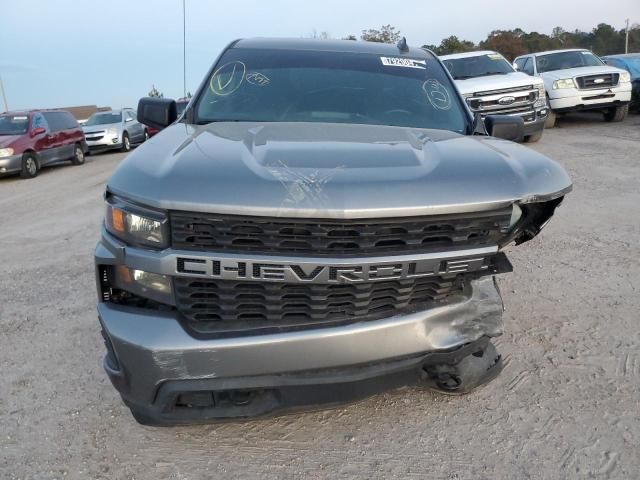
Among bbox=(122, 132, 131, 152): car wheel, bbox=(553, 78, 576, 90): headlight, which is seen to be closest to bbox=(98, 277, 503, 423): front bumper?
bbox=(553, 78, 576, 90): headlight

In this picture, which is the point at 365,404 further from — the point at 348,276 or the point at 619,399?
the point at 619,399

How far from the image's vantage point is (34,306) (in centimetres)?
431

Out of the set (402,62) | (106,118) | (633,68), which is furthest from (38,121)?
(633,68)

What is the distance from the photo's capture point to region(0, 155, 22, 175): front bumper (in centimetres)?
1251

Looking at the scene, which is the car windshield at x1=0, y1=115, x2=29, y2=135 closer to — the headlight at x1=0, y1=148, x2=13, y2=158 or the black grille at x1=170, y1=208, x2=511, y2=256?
the headlight at x1=0, y1=148, x2=13, y2=158

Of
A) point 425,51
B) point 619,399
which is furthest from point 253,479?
point 425,51

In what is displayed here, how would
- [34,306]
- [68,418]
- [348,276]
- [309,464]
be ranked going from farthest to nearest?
1. [34,306]
2. [68,418]
3. [309,464]
4. [348,276]

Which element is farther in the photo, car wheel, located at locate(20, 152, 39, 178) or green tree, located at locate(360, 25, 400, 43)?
green tree, located at locate(360, 25, 400, 43)

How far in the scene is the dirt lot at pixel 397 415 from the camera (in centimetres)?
244

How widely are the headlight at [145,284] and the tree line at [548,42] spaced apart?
1585 inches

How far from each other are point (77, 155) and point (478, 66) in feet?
36.5

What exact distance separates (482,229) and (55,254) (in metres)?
4.87

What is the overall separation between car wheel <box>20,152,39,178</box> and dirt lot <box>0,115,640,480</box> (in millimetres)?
9463

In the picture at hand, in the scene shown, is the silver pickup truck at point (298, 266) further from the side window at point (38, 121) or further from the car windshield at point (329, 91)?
the side window at point (38, 121)
